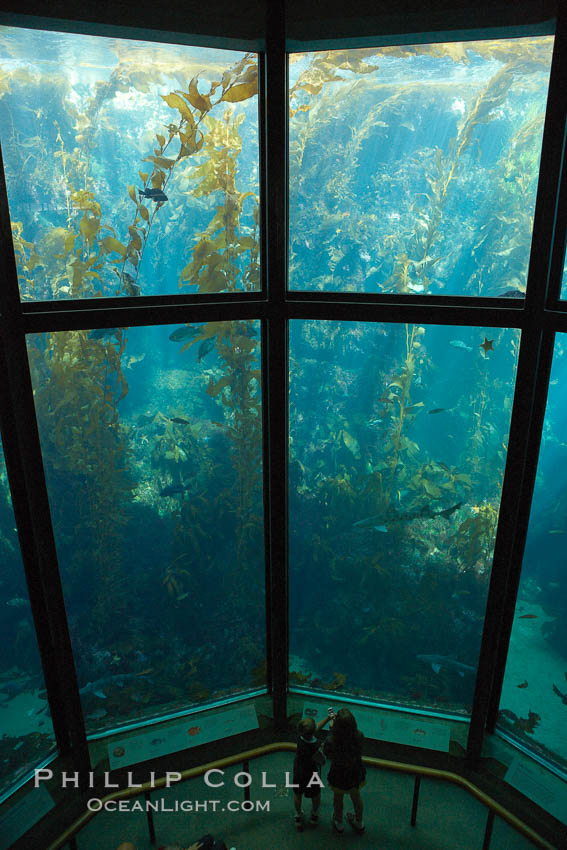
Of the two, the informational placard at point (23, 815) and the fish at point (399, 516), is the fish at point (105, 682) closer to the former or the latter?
the informational placard at point (23, 815)

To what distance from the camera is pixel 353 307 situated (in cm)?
366

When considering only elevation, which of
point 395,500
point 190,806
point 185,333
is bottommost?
point 190,806

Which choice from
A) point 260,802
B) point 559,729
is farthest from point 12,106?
point 559,729

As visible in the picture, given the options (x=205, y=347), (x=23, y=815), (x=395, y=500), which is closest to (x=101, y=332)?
(x=205, y=347)

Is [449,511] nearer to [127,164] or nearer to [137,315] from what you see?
[137,315]

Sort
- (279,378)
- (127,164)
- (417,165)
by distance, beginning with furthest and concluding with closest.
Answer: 1. (279,378)
2. (417,165)
3. (127,164)

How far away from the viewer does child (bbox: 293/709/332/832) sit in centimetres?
344

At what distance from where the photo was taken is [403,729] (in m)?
4.23

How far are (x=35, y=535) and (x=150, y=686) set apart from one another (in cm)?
149

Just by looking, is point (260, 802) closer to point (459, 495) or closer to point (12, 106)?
point (459, 495)

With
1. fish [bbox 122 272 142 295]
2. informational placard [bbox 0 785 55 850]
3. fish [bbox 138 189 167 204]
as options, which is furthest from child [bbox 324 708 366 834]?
fish [bbox 138 189 167 204]

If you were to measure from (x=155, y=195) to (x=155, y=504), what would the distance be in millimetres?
1964

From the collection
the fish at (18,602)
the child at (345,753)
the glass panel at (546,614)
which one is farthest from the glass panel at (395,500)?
the fish at (18,602)

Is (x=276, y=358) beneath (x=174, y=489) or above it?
above
